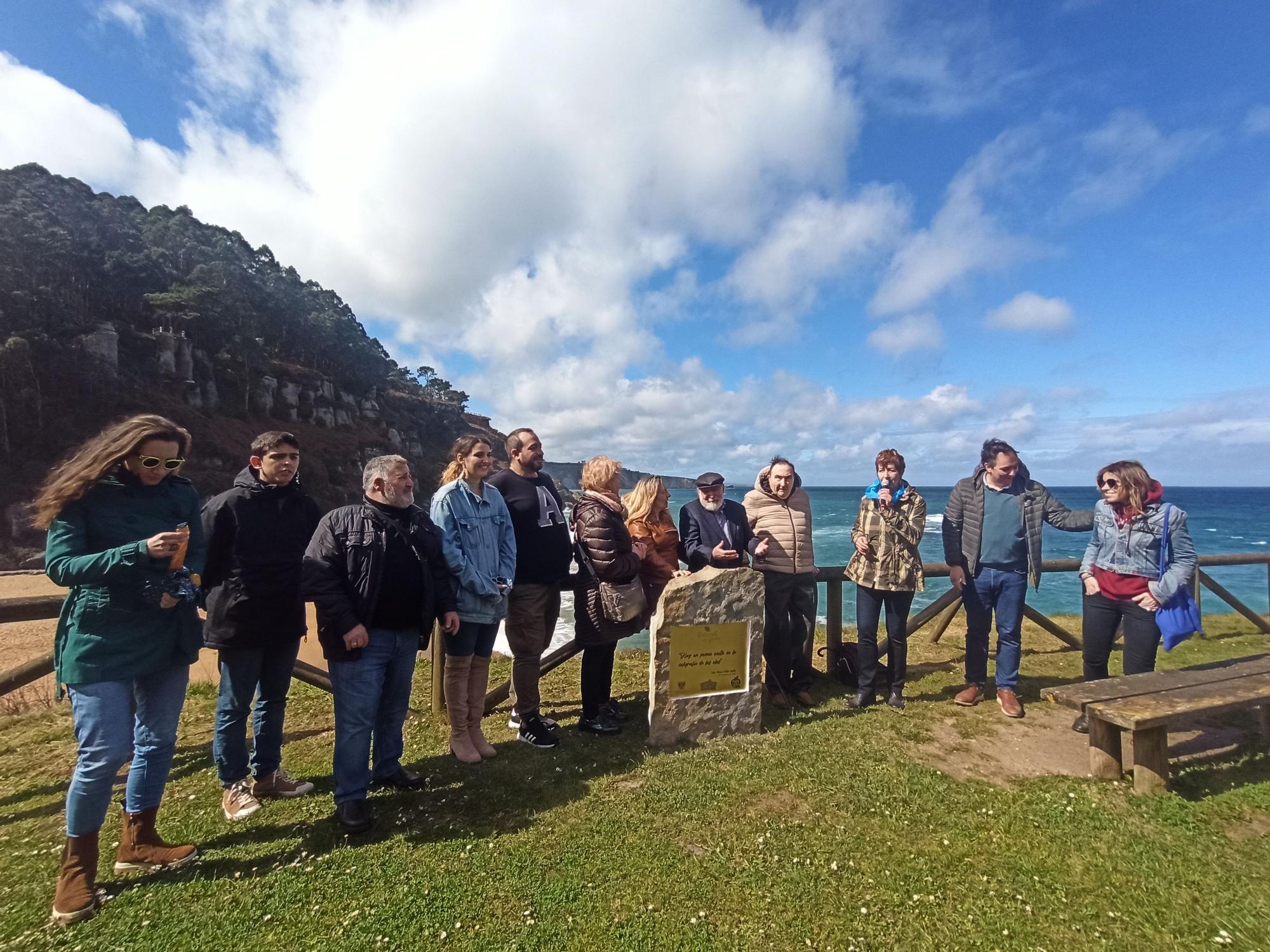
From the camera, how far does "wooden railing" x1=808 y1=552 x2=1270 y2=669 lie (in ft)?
20.3

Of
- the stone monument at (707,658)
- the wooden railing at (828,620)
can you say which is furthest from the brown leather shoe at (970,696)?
the stone monument at (707,658)

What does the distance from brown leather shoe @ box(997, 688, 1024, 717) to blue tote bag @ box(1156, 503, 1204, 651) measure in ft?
4.18

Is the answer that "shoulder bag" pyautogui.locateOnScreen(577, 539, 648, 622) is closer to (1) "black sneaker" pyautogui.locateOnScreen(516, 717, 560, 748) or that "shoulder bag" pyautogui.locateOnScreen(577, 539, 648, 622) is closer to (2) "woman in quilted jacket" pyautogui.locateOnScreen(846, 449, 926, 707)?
(1) "black sneaker" pyautogui.locateOnScreen(516, 717, 560, 748)

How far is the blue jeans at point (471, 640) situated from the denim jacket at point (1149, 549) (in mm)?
4630

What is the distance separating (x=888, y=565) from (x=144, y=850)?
5522 mm

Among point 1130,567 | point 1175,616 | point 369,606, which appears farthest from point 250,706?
point 1175,616

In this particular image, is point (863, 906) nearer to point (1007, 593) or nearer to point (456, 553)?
point (456, 553)

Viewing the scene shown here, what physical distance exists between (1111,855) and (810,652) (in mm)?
2744

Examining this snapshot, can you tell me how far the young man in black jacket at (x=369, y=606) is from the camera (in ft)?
11.0

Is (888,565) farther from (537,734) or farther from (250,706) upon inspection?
(250,706)

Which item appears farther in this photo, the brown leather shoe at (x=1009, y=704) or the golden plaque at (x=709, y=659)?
the brown leather shoe at (x=1009, y=704)

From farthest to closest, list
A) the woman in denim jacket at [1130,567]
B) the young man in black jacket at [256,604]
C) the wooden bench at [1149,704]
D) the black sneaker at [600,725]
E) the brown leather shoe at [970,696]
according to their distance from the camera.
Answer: the brown leather shoe at [970,696] < the black sneaker at [600,725] < the woman in denim jacket at [1130,567] < the wooden bench at [1149,704] < the young man in black jacket at [256,604]

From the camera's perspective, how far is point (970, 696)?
5492 mm

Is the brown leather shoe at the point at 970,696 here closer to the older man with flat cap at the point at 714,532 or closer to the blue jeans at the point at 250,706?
the older man with flat cap at the point at 714,532
